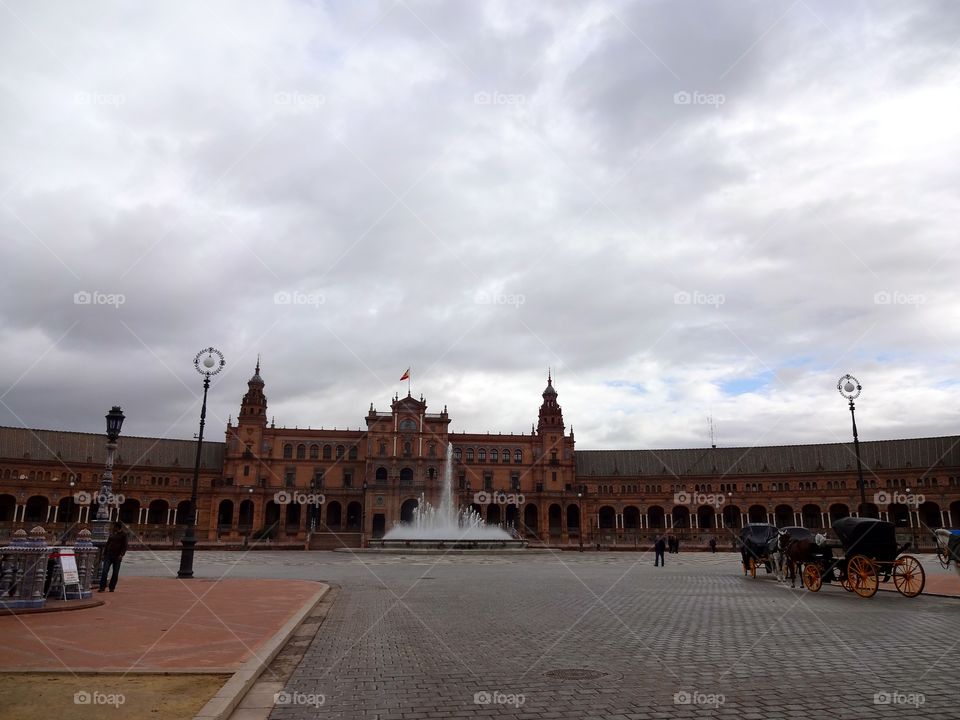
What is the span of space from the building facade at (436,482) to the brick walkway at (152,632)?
215 ft

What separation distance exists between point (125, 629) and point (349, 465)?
3326 inches

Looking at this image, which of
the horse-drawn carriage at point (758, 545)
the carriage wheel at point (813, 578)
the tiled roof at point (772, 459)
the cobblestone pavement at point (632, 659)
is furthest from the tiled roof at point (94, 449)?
the cobblestone pavement at point (632, 659)

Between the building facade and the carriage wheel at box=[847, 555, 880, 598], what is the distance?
60742mm

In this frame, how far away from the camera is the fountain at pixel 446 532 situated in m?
54.7

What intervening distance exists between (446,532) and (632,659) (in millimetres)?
56472

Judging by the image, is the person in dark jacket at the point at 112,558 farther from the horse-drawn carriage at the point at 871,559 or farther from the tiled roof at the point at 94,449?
the tiled roof at the point at 94,449

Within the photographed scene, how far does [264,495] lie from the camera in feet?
284

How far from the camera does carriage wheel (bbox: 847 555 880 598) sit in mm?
17911

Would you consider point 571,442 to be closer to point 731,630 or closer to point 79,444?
point 79,444

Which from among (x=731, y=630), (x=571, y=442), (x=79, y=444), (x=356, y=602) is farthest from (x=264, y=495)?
(x=731, y=630)

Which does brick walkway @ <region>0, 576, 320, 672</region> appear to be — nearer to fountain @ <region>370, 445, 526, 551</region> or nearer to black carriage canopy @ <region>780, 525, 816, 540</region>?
black carriage canopy @ <region>780, 525, 816, 540</region>

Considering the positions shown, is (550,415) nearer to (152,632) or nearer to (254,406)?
(254,406)

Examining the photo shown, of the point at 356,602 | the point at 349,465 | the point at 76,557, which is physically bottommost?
the point at 356,602

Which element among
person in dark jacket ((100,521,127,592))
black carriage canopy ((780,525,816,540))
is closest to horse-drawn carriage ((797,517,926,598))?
black carriage canopy ((780,525,816,540))
